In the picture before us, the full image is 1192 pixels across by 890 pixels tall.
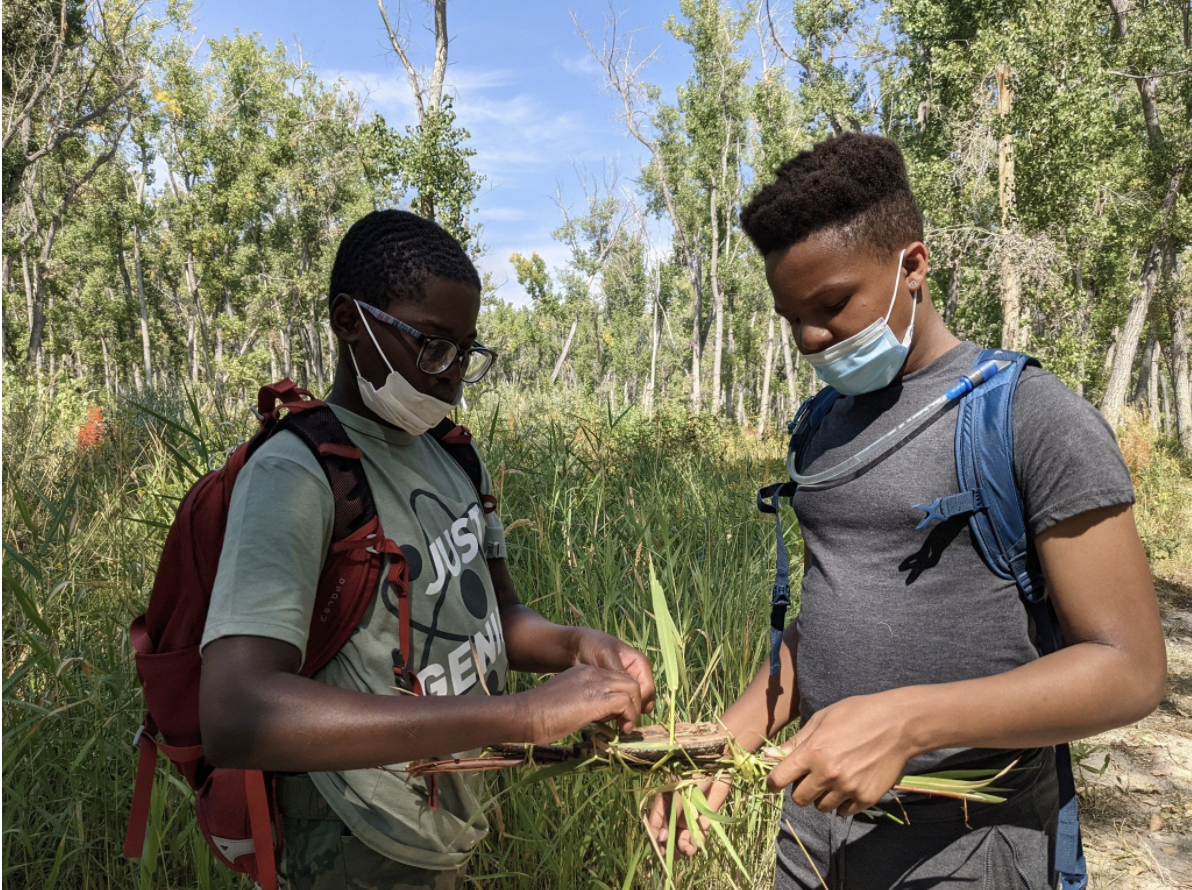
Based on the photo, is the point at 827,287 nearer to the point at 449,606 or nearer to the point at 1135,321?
the point at 449,606

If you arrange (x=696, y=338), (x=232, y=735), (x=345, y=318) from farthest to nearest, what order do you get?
(x=696, y=338)
(x=345, y=318)
(x=232, y=735)

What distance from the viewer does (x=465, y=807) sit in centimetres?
127

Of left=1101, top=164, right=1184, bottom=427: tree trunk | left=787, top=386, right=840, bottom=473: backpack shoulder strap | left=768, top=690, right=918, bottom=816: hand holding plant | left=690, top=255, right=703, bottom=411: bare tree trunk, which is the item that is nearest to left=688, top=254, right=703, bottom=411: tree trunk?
left=690, top=255, right=703, bottom=411: bare tree trunk

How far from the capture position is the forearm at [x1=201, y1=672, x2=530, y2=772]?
3.03ft

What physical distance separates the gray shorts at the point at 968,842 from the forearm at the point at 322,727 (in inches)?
28.5

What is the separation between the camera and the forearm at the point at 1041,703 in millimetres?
976

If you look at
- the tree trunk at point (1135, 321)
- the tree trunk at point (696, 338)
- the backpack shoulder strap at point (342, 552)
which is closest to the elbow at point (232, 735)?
the backpack shoulder strap at point (342, 552)

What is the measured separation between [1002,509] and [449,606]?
0.87 metres

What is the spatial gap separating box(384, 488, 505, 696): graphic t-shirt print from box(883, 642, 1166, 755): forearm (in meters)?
0.69

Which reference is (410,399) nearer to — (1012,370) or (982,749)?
(1012,370)

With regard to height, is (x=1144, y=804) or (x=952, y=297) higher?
(x=952, y=297)

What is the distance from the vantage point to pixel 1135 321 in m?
14.6

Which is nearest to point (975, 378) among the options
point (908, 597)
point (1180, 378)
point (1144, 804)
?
point (908, 597)

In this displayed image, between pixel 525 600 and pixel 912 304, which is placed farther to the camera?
pixel 525 600
